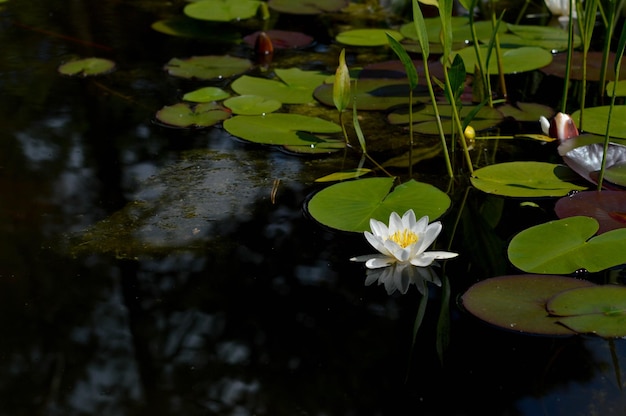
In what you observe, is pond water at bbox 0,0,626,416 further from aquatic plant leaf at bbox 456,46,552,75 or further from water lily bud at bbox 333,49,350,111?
aquatic plant leaf at bbox 456,46,552,75

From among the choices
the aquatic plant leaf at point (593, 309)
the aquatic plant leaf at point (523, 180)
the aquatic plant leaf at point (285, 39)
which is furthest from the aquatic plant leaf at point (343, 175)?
the aquatic plant leaf at point (285, 39)

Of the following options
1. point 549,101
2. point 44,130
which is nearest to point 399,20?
point 549,101

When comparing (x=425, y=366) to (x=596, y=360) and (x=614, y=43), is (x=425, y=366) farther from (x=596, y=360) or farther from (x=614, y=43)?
(x=614, y=43)

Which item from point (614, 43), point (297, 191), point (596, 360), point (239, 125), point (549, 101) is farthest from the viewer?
point (614, 43)

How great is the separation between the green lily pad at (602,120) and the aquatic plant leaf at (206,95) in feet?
3.76

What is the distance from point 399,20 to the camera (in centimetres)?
373

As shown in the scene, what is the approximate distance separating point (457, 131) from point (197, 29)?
1.71 metres

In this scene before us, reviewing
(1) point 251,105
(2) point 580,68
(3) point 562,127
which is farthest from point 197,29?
(3) point 562,127

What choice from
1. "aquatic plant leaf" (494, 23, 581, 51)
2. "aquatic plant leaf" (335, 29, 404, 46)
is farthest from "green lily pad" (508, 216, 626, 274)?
"aquatic plant leaf" (335, 29, 404, 46)

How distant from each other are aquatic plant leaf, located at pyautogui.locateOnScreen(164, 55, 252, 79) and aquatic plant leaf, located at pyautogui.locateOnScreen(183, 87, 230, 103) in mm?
225

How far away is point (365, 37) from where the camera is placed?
132 inches

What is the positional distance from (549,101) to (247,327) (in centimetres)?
158

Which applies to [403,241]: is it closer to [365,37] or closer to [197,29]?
[365,37]

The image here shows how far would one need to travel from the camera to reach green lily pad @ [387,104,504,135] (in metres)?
2.37
